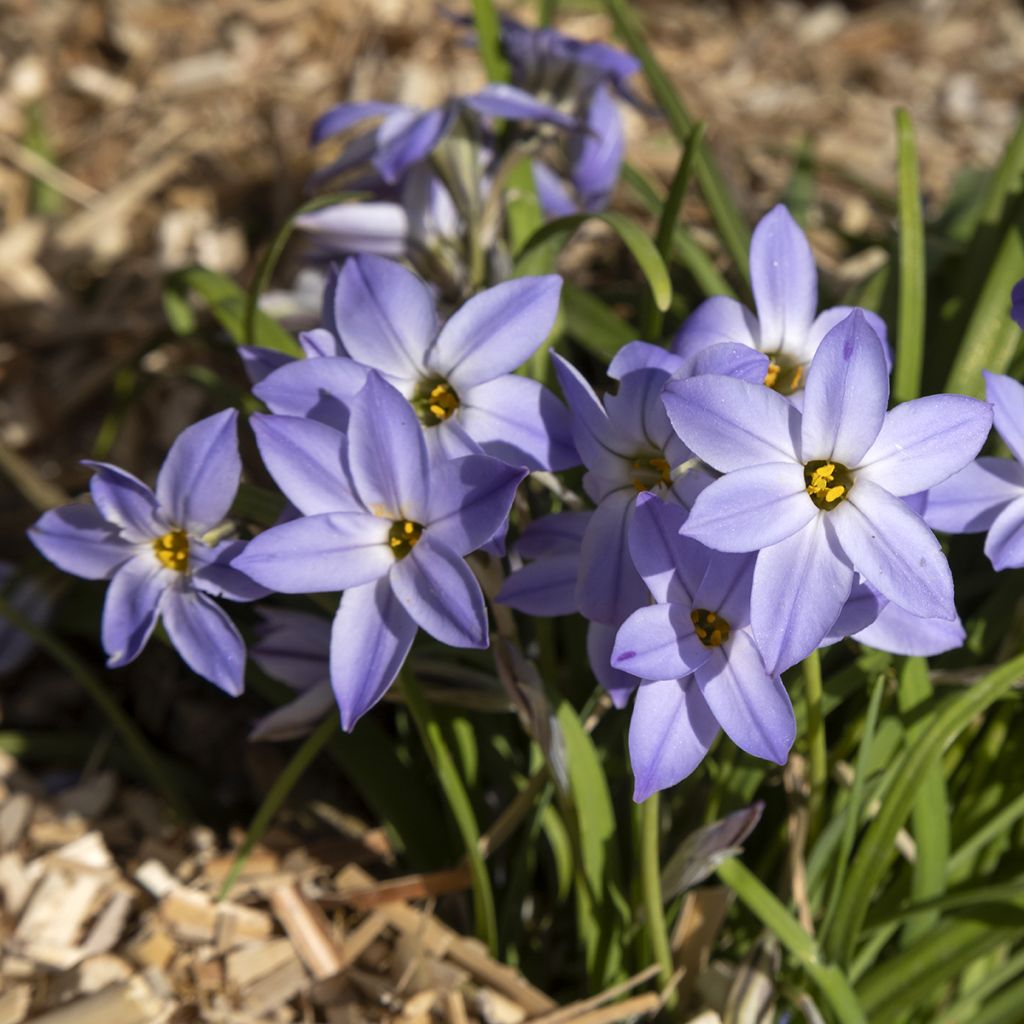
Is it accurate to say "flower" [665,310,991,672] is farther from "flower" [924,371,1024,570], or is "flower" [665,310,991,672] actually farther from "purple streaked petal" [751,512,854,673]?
"flower" [924,371,1024,570]

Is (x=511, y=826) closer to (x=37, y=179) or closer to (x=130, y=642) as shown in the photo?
(x=130, y=642)

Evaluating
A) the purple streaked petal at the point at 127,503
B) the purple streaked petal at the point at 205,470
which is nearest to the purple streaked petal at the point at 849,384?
the purple streaked petal at the point at 205,470

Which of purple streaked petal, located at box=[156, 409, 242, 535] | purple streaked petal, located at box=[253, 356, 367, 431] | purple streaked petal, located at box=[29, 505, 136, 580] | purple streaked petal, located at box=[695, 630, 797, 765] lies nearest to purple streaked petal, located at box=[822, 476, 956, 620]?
purple streaked petal, located at box=[695, 630, 797, 765]

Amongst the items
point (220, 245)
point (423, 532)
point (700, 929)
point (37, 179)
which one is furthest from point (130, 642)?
point (37, 179)

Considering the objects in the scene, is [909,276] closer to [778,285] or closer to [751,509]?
[778,285]

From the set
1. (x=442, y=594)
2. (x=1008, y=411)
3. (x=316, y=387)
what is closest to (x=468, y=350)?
(x=316, y=387)
